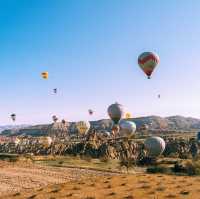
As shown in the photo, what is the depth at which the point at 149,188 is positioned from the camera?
2381cm

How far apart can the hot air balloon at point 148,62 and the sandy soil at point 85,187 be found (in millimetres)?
15626

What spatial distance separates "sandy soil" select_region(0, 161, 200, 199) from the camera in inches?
850

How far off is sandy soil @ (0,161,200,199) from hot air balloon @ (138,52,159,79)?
615 inches

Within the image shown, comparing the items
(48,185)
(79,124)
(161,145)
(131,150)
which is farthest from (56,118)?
(48,185)

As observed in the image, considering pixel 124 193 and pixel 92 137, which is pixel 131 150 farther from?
pixel 124 193

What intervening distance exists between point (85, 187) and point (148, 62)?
861 inches

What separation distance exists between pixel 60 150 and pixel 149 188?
306 feet

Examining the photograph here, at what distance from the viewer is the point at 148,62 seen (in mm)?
42344

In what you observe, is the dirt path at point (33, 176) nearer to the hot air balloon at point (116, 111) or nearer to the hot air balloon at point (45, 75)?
the hot air balloon at point (116, 111)

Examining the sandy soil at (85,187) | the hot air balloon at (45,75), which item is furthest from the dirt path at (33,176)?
the hot air balloon at (45,75)

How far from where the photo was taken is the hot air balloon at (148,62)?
42.3m

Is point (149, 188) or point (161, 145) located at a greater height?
point (161, 145)

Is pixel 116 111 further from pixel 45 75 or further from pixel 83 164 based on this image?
pixel 45 75

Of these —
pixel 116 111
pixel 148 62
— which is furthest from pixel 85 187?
pixel 116 111
